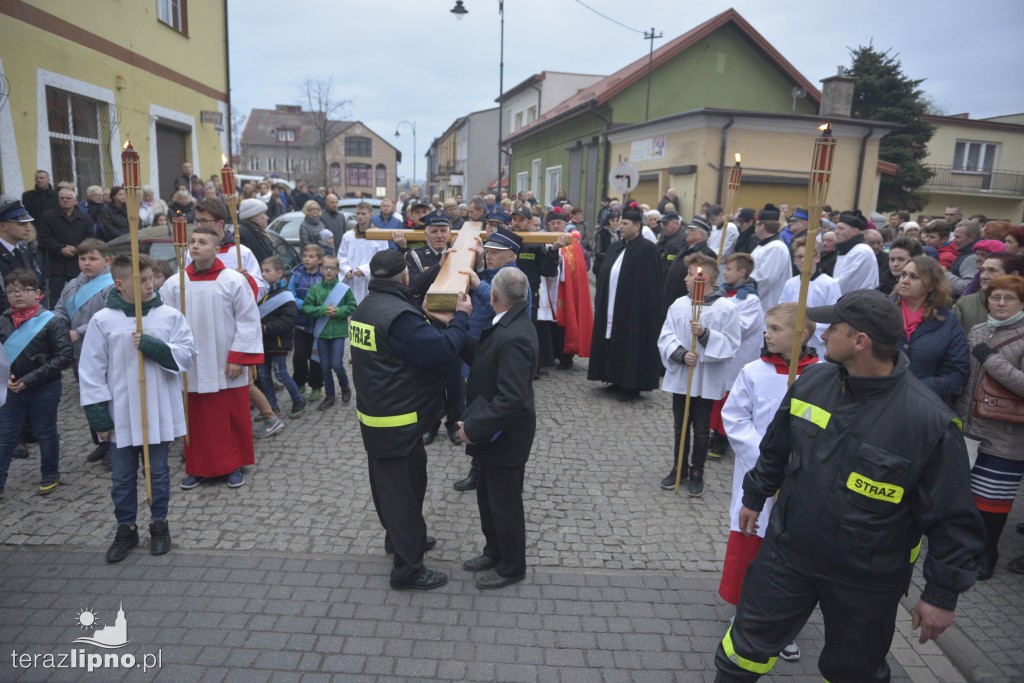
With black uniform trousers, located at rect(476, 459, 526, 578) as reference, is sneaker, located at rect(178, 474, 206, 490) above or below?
below

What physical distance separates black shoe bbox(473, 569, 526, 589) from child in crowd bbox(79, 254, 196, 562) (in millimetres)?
2133

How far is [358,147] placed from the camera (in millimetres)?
80750

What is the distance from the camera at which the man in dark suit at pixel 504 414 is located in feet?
12.6

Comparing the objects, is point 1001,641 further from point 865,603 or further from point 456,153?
point 456,153

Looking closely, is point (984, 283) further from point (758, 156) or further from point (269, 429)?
point (758, 156)

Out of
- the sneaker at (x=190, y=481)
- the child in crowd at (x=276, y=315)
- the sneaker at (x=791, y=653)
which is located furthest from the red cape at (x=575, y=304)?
the sneaker at (x=791, y=653)

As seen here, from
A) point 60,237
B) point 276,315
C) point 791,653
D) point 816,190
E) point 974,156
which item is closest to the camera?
point 816,190

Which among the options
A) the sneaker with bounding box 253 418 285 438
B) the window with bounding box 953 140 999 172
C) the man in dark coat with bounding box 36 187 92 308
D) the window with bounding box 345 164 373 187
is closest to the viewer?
the sneaker with bounding box 253 418 285 438

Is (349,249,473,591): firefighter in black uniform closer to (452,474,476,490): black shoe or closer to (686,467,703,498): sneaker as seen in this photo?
(452,474,476,490): black shoe

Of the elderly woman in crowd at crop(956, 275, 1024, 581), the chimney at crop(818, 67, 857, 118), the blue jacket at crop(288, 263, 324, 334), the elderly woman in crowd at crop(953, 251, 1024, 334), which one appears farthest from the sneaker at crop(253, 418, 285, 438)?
the chimney at crop(818, 67, 857, 118)

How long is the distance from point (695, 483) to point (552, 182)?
27163 millimetres

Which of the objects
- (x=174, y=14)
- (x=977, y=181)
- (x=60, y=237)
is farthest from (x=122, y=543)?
(x=977, y=181)

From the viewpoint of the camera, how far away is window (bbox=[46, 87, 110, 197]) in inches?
453

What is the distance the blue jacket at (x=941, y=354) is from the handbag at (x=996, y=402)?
0.41 ft
